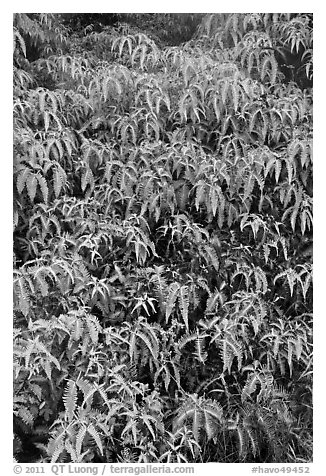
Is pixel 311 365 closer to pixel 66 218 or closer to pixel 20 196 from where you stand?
pixel 66 218

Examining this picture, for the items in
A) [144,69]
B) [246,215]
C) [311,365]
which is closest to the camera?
[311,365]

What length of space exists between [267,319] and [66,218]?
1.95 meters

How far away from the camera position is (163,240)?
4.70 m

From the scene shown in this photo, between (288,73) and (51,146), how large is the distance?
8.86 ft

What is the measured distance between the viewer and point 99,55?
582 centimetres

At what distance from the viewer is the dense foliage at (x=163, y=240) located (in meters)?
3.90

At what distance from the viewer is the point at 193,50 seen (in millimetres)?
5703

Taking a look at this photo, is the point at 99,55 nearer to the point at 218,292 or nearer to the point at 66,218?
the point at 66,218

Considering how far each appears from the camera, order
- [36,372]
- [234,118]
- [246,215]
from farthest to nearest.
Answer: [234,118] < [246,215] < [36,372]

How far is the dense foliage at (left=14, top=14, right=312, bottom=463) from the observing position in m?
3.90

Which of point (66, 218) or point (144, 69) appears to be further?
point (144, 69)
